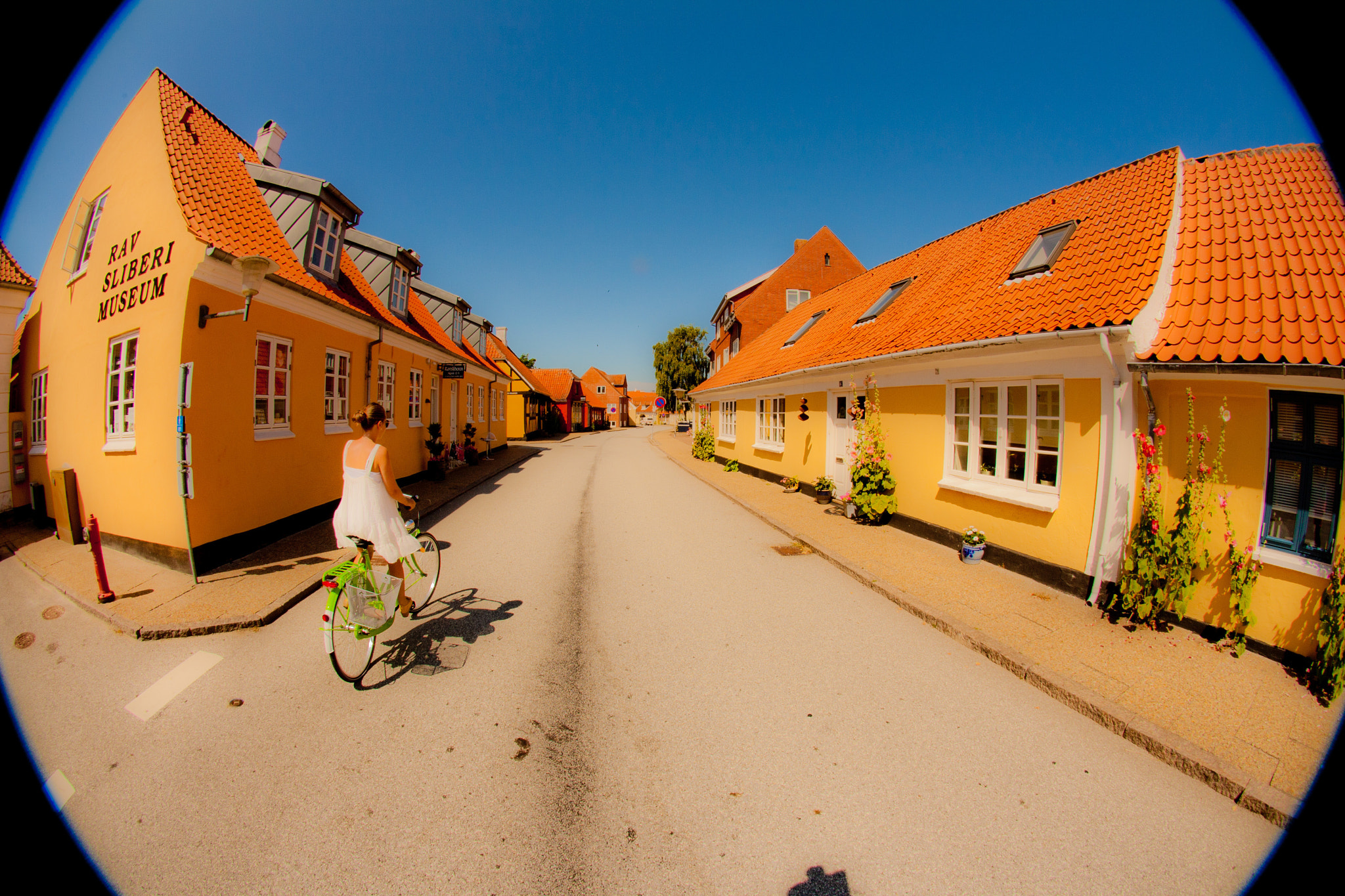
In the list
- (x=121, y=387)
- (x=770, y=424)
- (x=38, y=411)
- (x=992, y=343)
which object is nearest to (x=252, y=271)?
(x=121, y=387)

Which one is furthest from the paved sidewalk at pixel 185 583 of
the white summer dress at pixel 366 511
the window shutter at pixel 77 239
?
the window shutter at pixel 77 239

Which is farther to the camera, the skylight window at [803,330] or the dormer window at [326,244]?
the skylight window at [803,330]

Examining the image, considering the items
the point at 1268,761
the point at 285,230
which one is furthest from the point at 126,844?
the point at 285,230

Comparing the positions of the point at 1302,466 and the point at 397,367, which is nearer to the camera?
the point at 1302,466

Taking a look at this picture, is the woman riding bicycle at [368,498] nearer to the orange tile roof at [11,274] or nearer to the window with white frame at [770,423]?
the window with white frame at [770,423]

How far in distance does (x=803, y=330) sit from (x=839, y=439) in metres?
5.95

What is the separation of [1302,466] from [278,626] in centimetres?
915

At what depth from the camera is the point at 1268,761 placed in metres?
2.77

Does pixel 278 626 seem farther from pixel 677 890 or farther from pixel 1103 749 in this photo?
pixel 1103 749

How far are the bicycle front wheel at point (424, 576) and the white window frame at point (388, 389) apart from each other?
625 cm

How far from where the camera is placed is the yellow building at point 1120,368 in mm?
3869

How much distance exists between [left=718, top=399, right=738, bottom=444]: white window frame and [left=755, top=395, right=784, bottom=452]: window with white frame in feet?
7.57

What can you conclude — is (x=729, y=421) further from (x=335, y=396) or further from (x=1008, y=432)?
(x=335, y=396)

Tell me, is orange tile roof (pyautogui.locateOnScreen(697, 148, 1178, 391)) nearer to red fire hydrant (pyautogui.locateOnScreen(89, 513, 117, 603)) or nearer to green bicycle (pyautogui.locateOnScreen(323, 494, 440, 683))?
green bicycle (pyautogui.locateOnScreen(323, 494, 440, 683))
